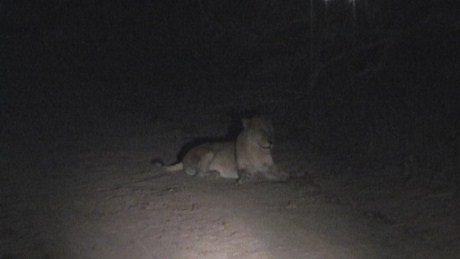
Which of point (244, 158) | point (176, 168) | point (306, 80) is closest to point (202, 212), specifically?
point (244, 158)

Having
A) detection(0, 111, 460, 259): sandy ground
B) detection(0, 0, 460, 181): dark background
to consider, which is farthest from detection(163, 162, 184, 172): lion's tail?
detection(0, 0, 460, 181): dark background

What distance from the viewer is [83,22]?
34000 mm

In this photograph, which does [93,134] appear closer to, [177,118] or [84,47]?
[177,118]

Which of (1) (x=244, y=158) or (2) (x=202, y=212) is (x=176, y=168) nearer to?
(1) (x=244, y=158)

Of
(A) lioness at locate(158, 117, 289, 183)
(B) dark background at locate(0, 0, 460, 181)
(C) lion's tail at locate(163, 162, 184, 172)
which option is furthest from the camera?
(B) dark background at locate(0, 0, 460, 181)

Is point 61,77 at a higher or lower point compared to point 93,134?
higher

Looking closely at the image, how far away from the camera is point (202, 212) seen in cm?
812

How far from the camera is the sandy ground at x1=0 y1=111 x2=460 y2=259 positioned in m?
7.06

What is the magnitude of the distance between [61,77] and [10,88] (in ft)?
8.85

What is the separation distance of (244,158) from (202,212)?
5.34ft

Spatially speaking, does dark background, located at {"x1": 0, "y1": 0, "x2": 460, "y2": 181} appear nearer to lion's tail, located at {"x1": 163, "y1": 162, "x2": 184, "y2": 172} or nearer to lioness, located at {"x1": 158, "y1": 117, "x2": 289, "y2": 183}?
lioness, located at {"x1": 158, "y1": 117, "x2": 289, "y2": 183}

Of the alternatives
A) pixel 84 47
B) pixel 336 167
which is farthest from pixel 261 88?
pixel 84 47

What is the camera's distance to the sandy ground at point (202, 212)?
7.06 meters

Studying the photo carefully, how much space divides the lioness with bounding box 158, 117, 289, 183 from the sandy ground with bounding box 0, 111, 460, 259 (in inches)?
9.0
